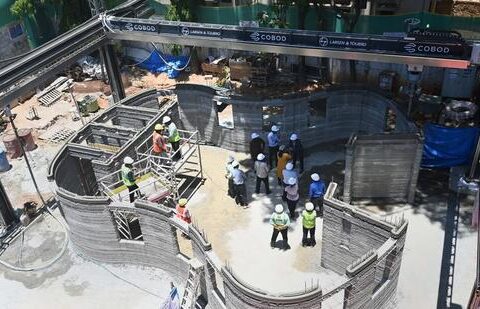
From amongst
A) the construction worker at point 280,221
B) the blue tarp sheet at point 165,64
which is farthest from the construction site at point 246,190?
the blue tarp sheet at point 165,64

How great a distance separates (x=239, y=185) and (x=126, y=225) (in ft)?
12.3

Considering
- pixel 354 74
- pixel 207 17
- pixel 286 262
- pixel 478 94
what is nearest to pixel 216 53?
pixel 207 17

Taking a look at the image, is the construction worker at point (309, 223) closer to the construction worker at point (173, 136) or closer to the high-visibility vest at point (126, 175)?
the construction worker at point (173, 136)

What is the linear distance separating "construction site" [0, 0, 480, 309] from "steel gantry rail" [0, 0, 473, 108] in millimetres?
52

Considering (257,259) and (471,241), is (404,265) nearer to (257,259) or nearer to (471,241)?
(471,241)

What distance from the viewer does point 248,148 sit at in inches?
733

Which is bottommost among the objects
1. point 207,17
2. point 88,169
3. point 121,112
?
point 88,169

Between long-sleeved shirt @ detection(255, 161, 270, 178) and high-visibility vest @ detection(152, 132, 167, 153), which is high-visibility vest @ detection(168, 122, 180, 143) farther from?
long-sleeved shirt @ detection(255, 161, 270, 178)

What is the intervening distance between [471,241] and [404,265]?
7.32 feet

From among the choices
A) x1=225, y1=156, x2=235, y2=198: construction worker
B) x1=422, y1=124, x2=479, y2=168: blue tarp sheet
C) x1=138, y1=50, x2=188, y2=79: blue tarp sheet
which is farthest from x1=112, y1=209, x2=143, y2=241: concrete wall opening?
x1=138, y1=50, x2=188, y2=79: blue tarp sheet

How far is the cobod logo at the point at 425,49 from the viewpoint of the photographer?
14271 mm

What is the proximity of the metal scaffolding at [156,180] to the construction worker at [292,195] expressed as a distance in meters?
3.60

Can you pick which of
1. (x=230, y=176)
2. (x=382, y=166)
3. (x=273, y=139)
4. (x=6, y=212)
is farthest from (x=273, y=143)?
(x=6, y=212)

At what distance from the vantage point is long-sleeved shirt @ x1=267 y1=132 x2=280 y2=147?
16.7m
